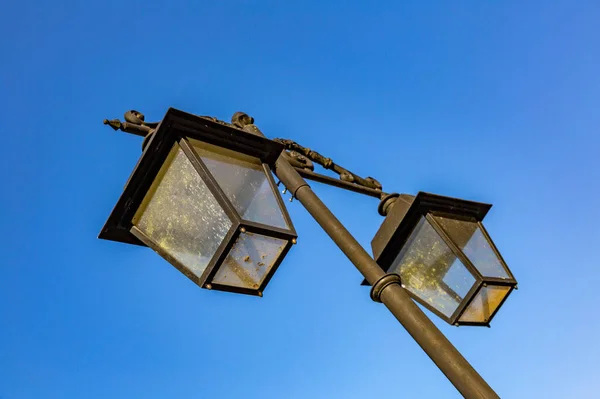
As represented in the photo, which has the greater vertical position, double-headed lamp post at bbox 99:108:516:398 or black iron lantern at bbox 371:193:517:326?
black iron lantern at bbox 371:193:517:326

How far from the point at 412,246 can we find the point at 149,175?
1.87 metres

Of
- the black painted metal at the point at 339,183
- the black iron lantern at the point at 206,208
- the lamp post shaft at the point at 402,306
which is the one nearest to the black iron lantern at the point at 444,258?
the black painted metal at the point at 339,183

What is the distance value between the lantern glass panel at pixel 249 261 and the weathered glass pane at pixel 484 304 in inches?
62.4

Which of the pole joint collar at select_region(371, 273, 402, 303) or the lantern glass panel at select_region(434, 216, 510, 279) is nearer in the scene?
the pole joint collar at select_region(371, 273, 402, 303)

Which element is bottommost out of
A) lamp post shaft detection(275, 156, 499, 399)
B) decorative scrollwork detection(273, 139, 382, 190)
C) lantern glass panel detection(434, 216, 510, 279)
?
lamp post shaft detection(275, 156, 499, 399)

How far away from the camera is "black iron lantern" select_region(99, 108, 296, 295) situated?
133 inches

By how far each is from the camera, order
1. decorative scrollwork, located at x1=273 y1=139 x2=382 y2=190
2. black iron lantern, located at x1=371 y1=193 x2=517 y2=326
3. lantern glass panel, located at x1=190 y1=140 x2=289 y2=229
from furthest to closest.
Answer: decorative scrollwork, located at x1=273 y1=139 x2=382 y2=190 < black iron lantern, located at x1=371 y1=193 x2=517 y2=326 < lantern glass panel, located at x1=190 y1=140 x2=289 y2=229

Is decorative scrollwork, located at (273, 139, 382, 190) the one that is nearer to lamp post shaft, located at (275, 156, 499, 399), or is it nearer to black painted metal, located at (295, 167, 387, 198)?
black painted metal, located at (295, 167, 387, 198)

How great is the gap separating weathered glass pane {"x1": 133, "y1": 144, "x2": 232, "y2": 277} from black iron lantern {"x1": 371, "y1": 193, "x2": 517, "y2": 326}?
150cm

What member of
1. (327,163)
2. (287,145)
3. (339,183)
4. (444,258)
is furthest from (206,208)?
(444,258)

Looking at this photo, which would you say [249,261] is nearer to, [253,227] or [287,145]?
[253,227]

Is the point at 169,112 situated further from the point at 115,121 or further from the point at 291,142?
the point at 291,142

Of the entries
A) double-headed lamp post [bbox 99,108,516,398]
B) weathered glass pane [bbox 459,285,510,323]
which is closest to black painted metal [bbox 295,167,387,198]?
double-headed lamp post [bbox 99,108,516,398]

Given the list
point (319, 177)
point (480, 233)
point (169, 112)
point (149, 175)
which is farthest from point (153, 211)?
point (480, 233)
